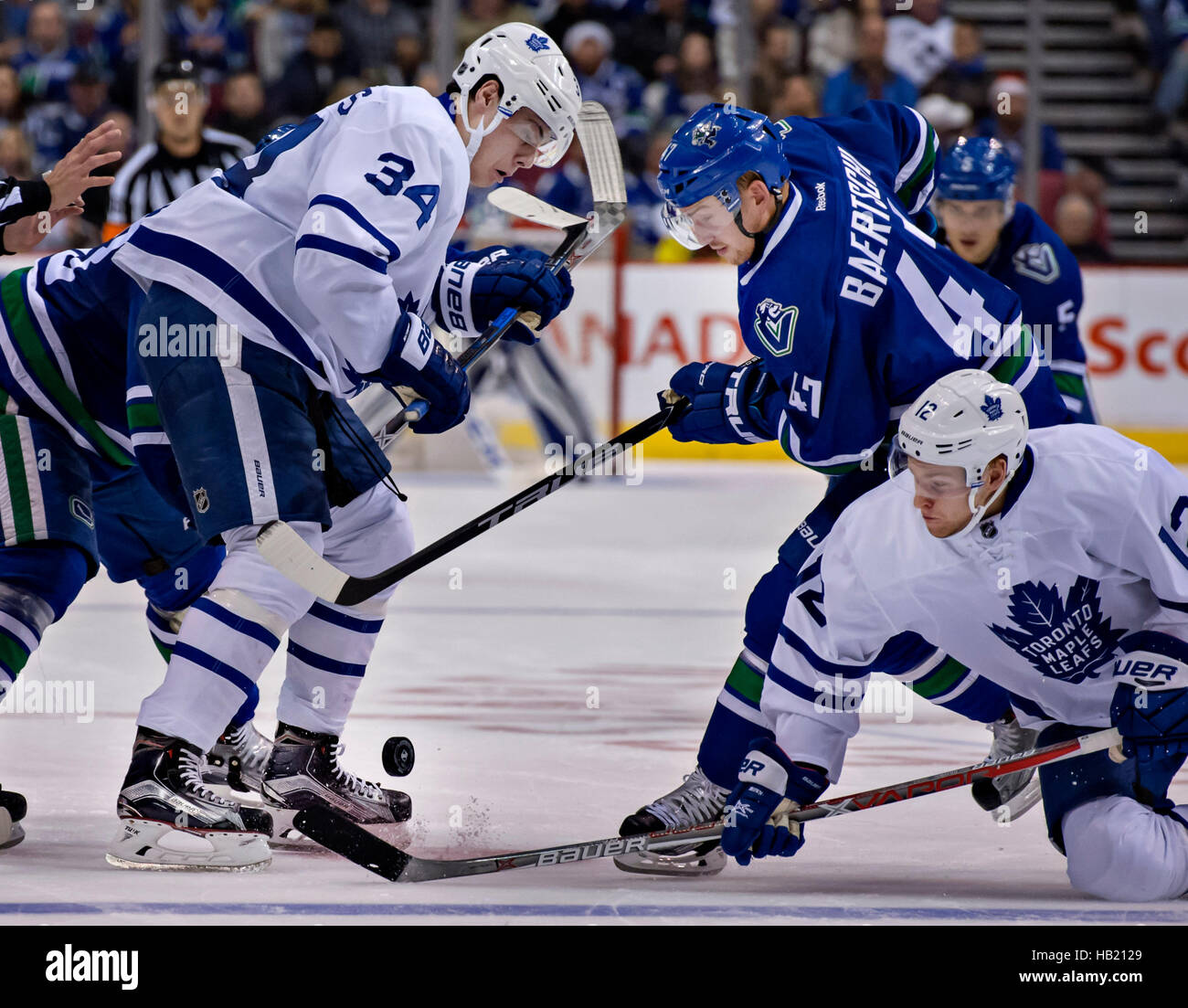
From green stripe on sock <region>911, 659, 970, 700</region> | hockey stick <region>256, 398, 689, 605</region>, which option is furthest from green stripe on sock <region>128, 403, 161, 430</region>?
green stripe on sock <region>911, 659, 970, 700</region>

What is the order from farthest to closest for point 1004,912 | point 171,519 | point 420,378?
point 171,519 → point 420,378 → point 1004,912

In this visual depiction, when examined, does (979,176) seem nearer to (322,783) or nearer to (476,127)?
(476,127)

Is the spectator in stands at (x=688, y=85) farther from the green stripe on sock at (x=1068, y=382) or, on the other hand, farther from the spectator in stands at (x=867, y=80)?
the green stripe on sock at (x=1068, y=382)

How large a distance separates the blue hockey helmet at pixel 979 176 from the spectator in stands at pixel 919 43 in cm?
584

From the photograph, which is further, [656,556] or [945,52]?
[945,52]

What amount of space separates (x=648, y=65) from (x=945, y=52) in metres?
1.60

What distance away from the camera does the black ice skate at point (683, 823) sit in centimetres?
277

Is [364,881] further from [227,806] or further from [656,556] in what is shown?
[656,556]

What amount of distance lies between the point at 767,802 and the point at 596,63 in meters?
8.00

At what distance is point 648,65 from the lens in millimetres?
10242

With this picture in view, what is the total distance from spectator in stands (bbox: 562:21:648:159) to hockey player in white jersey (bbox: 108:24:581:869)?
7.26m

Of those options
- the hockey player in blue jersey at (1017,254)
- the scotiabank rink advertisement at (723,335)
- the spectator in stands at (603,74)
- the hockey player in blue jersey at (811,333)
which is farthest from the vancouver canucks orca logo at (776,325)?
the spectator in stands at (603,74)

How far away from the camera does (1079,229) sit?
912 centimetres
